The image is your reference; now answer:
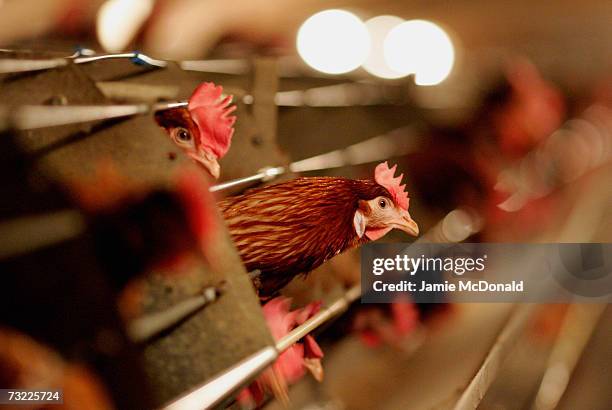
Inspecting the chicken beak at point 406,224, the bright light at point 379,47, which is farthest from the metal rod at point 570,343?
the bright light at point 379,47

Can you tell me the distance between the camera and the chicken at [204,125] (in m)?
0.84

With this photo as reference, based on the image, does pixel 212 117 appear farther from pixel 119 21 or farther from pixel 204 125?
pixel 119 21

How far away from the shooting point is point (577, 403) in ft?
3.47

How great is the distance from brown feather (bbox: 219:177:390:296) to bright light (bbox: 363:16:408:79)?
0.27 m

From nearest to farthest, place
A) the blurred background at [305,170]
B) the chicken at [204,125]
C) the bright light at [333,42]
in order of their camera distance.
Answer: the blurred background at [305,170], the chicken at [204,125], the bright light at [333,42]

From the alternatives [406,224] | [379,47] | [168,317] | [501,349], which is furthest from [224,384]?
[379,47]

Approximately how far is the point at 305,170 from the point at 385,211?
158mm

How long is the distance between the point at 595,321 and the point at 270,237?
0.75 meters

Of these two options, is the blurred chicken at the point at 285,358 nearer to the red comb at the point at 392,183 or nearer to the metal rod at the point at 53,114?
the red comb at the point at 392,183

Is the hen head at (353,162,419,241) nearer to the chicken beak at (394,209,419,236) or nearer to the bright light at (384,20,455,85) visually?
the chicken beak at (394,209,419,236)

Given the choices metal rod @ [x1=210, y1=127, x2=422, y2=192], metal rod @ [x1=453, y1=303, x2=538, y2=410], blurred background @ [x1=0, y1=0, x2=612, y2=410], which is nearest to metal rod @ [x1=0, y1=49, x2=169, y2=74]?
blurred background @ [x1=0, y1=0, x2=612, y2=410]

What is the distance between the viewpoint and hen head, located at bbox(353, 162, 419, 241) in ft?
3.11

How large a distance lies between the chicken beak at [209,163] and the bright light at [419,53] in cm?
45

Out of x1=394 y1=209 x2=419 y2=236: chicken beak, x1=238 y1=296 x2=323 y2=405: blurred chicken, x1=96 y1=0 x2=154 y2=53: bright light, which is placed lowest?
x1=238 y1=296 x2=323 y2=405: blurred chicken
